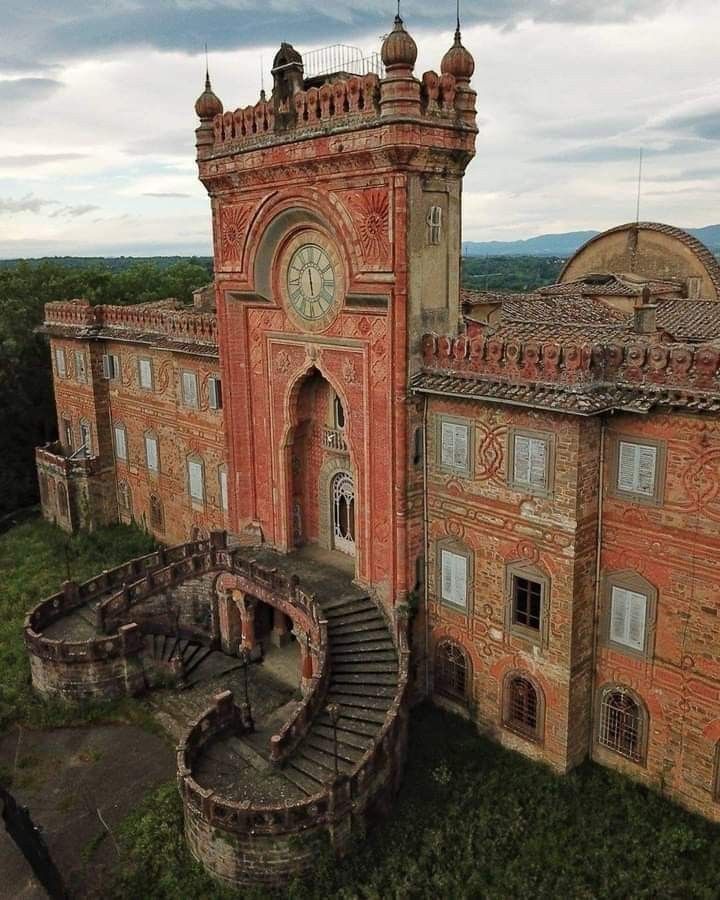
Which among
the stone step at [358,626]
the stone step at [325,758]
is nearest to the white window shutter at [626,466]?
the stone step at [358,626]

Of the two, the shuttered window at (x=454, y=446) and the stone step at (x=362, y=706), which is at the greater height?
the shuttered window at (x=454, y=446)

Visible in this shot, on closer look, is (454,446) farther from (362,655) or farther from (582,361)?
(362,655)

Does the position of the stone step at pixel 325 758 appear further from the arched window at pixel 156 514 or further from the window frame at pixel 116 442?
the window frame at pixel 116 442

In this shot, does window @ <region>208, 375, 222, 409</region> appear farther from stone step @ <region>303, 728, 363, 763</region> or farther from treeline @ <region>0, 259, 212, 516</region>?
treeline @ <region>0, 259, 212, 516</region>

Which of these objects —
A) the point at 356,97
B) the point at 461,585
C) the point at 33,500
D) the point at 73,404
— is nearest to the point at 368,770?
the point at 461,585

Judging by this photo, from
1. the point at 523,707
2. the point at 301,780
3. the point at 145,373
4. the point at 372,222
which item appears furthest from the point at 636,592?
the point at 145,373

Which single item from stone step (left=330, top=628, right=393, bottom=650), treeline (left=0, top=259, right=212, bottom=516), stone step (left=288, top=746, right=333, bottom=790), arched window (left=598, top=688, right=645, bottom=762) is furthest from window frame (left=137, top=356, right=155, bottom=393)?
arched window (left=598, top=688, right=645, bottom=762)
